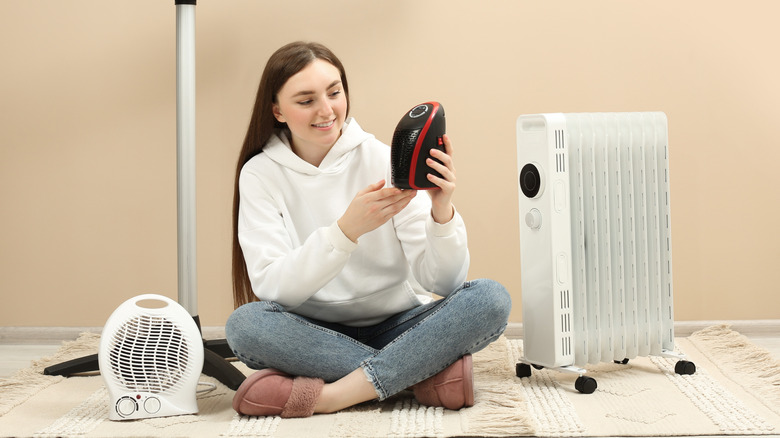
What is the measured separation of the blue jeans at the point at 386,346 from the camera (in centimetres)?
144

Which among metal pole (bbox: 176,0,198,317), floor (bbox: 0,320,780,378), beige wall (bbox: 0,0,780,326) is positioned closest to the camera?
metal pole (bbox: 176,0,198,317)

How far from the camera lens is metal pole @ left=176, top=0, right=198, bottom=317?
5.88 ft

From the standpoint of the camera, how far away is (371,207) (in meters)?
1.42

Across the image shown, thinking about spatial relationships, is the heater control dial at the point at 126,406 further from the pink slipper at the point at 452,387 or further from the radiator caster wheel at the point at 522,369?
the radiator caster wheel at the point at 522,369

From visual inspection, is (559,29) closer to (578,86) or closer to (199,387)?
(578,86)

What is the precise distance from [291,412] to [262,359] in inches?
4.3

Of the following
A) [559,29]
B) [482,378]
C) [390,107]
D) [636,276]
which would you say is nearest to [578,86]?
[559,29]

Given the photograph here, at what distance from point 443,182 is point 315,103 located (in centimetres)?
31

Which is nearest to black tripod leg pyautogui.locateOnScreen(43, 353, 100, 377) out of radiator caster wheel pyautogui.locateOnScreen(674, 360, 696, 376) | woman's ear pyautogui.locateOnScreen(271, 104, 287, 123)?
woman's ear pyautogui.locateOnScreen(271, 104, 287, 123)

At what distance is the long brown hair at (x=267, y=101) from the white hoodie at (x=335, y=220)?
0.03 m

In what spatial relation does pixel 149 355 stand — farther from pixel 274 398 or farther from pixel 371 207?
pixel 371 207

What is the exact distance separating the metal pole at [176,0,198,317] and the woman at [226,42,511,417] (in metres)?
0.18

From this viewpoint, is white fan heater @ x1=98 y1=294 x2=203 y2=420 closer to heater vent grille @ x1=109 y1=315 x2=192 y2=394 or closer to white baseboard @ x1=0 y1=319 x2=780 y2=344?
heater vent grille @ x1=109 y1=315 x2=192 y2=394

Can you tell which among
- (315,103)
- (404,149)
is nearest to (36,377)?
(315,103)
